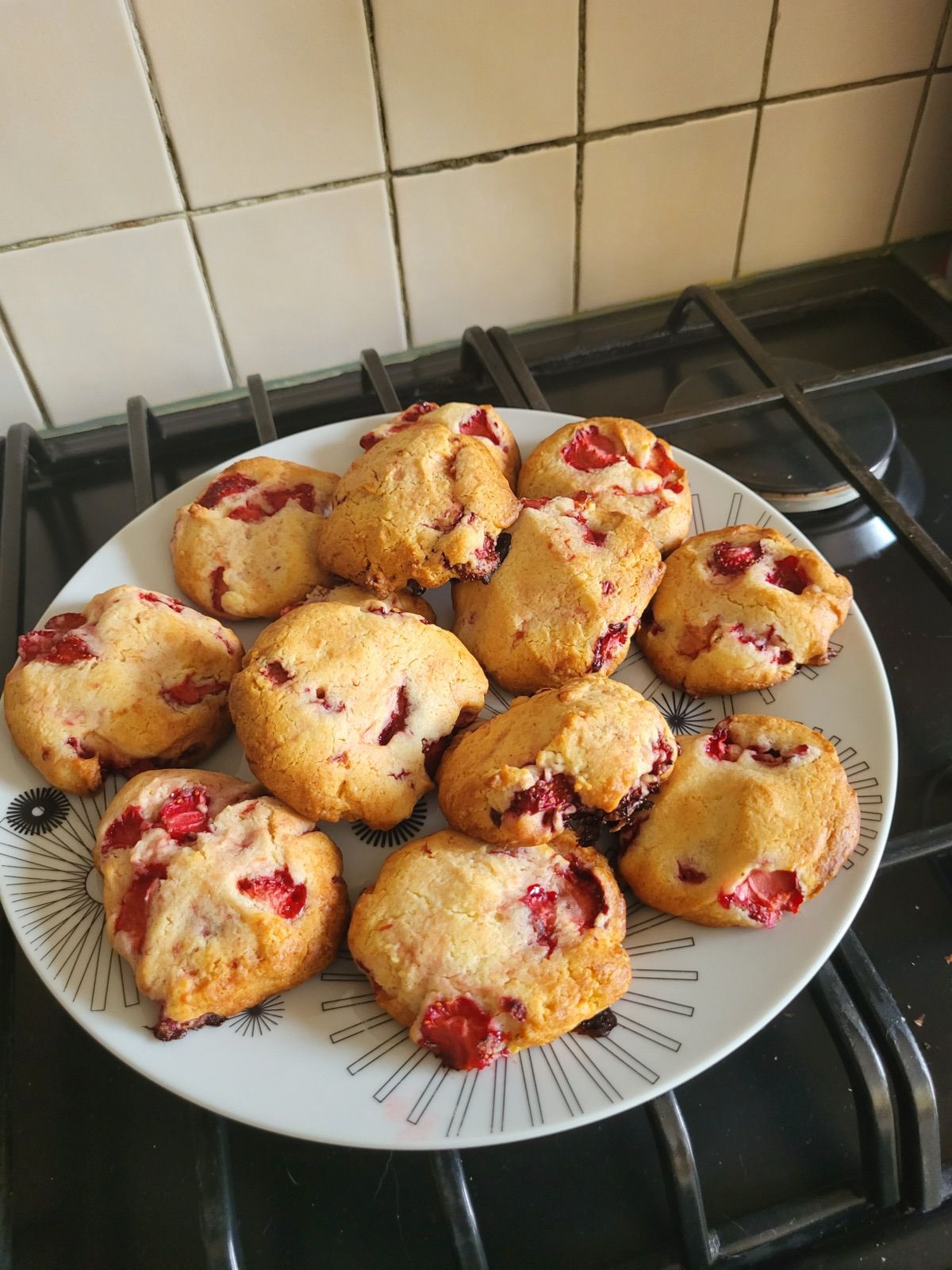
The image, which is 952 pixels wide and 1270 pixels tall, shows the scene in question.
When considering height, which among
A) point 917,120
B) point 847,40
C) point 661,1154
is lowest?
point 661,1154

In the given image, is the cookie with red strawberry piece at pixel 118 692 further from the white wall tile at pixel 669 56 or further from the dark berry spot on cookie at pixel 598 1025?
the white wall tile at pixel 669 56

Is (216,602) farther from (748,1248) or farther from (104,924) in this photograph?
(748,1248)

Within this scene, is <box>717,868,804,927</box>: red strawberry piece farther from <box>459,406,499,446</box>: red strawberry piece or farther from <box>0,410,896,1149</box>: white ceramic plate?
<box>459,406,499,446</box>: red strawberry piece

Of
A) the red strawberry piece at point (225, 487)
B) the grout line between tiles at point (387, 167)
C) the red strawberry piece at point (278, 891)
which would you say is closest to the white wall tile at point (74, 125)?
the grout line between tiles at point (387, 167)

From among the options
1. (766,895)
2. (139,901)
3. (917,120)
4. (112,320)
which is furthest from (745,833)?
(917,120)

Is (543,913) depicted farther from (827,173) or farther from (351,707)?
(827,173)
